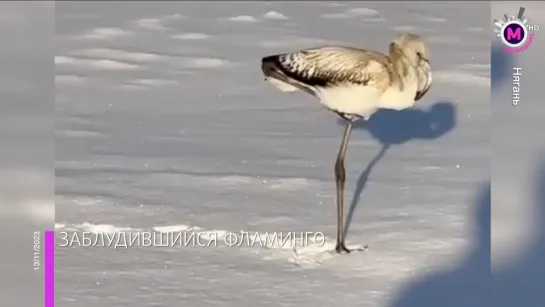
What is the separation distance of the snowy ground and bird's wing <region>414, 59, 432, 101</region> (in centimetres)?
11

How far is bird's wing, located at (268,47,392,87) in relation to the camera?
141 centimetres

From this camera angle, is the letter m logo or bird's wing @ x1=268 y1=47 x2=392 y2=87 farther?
the letter m logo

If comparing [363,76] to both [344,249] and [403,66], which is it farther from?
[344,249]

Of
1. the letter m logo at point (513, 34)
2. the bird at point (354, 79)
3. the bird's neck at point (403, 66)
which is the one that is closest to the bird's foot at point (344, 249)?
the bird at point (354, 79)

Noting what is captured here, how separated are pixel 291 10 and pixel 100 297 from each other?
65cm

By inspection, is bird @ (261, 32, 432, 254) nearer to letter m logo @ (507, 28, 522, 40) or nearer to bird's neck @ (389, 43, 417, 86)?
bird's neck @ (389, 43, 417, 86)

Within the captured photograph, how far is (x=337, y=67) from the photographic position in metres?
1.42

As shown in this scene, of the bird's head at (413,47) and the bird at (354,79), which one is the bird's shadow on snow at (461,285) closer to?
the bird at (354,79)

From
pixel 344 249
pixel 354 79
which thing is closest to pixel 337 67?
pixel 354 79

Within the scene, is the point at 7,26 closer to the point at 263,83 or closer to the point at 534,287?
the point at 263,83

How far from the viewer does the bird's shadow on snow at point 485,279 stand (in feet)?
4.62

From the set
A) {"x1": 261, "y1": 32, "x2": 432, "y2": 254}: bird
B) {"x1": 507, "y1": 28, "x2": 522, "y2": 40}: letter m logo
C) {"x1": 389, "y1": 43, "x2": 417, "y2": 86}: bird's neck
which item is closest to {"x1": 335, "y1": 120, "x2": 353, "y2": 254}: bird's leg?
{"x1": 261, "y1": 32, "x2": 432, "y2": 254}: bird

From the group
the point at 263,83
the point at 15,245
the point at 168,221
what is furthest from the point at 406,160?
the point at 15,245

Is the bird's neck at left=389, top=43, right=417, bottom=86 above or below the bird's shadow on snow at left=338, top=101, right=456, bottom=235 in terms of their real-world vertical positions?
above
